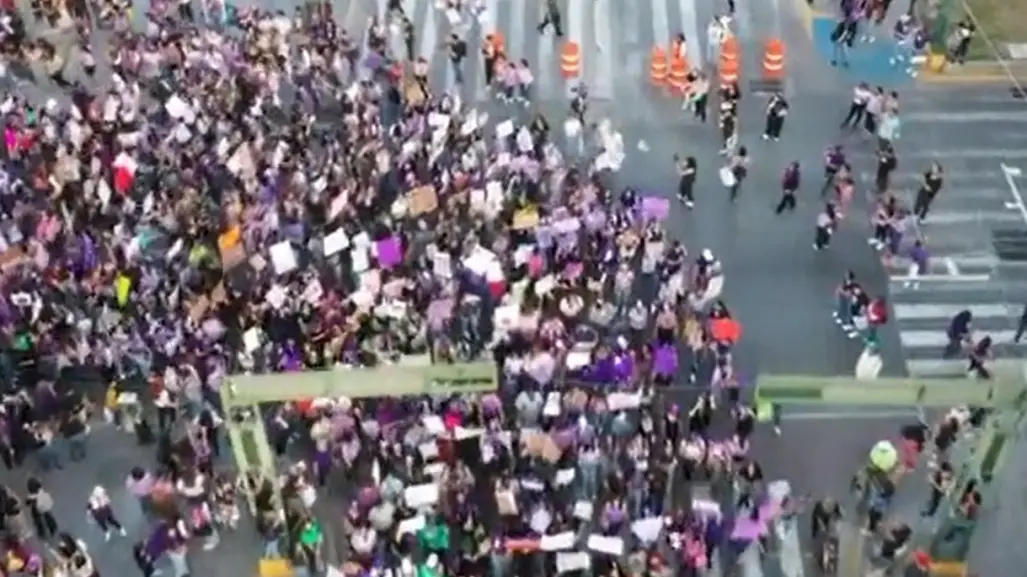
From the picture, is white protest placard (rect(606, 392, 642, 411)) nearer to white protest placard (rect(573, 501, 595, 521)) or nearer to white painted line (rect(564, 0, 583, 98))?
white protest placard (rect(573, 501, 595, 521))

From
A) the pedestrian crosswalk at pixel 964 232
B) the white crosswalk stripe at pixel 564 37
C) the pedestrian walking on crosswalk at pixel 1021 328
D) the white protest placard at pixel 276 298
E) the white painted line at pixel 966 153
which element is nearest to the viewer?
the white protest placard at pixel 276 298

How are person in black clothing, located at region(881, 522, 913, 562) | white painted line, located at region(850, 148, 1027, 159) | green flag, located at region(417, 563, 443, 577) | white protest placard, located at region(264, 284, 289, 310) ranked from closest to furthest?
green flag, located at region(417, 563, 443, 577), person in black clothing, located at region(881, 522, 913, 562), white protest placard, located at region(264, 284, 289, 310), white painted line, located at region(850, 148, 1027, 159)

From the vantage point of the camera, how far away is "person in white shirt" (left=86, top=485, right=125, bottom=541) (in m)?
20.9

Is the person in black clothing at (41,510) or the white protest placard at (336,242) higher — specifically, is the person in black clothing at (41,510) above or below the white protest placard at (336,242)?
below

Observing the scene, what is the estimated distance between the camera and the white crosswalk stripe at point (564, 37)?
1214 inches

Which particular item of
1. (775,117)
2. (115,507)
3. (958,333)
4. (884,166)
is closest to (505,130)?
(775,117)

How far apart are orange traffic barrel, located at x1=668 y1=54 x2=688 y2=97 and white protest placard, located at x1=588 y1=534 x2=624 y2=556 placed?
1303 centimetres

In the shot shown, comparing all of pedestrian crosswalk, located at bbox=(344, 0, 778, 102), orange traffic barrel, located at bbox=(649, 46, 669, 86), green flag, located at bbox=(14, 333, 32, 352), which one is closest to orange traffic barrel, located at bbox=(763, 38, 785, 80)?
pedestrian crosswalk, located at bbox=(344, 0, 778, 102)

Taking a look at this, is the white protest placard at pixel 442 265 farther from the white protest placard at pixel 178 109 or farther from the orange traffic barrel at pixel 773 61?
the orange traffic barrel at pixel 773 61

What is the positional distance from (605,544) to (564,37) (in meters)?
15.4

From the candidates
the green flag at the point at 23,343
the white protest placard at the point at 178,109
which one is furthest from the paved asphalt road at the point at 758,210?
the white protest placard at the point at 178,109

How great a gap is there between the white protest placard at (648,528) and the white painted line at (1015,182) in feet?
39.1

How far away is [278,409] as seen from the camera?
2209 centimetres

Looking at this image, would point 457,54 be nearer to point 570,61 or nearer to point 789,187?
point 570,61
